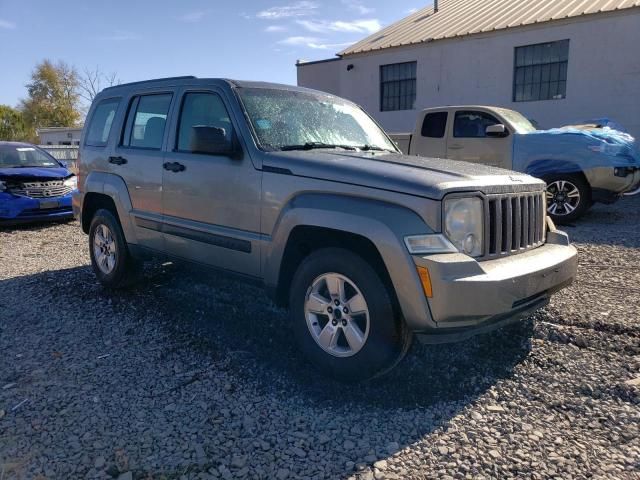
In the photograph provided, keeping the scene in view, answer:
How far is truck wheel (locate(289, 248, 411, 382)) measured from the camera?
2971 millimetres

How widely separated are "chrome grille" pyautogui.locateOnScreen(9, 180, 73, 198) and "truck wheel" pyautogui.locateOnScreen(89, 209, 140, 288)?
4405 millimetres

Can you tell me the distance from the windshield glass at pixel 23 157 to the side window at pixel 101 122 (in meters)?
5.26

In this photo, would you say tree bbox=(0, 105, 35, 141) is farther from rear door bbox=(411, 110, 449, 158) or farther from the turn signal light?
the turn signal light

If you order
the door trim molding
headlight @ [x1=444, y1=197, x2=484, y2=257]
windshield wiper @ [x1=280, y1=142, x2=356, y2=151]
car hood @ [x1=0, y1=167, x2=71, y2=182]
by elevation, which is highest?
windshield wiper @ [x1=280, y1=142, x2=356, y2=151]

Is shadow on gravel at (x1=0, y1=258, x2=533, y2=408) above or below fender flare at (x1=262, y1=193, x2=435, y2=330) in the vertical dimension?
below

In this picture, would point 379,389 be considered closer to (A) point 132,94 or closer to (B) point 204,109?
(B) point 204,109

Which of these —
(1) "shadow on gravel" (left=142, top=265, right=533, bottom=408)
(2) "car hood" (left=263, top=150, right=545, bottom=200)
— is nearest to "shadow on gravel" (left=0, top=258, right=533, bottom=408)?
(1) "shadow on gravel" (left=142, top=265, right=533, bottom=408)

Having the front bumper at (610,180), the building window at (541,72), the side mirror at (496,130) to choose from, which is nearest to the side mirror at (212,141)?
the side mirror at (496,130)

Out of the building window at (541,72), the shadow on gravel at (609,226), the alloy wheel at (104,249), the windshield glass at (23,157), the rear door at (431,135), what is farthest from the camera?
the building window at (541,72)

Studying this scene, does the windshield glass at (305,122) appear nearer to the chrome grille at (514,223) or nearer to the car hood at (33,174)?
the chrome grille at (514,223)

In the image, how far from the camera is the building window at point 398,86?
59.1 ft

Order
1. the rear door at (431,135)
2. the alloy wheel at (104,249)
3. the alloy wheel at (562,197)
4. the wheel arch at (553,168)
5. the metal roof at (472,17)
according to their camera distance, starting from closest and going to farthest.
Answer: the alloy wheel at (104,249) < the wheel arch at (553,168) < the alloy wheel at (562,197) < the rear door at (431,135) < the metal roof at (472,17)

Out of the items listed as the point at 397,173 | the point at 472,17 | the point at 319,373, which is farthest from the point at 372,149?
the point at 472,17

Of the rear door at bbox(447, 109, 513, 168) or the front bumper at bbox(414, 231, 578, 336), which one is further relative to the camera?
the rear door at bbox(447, 109, 513, 168)
